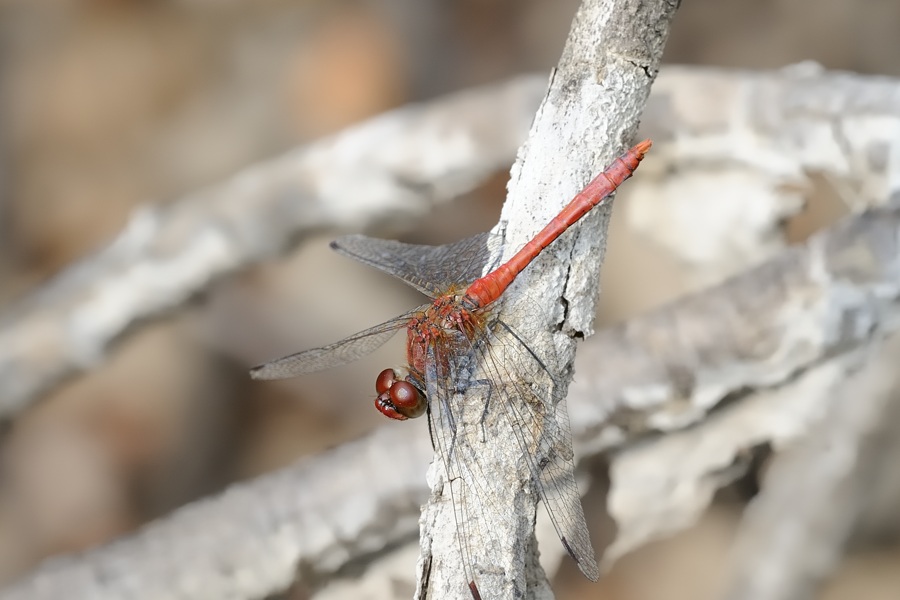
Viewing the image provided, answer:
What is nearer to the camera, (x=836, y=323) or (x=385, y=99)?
(x=836, y=323)

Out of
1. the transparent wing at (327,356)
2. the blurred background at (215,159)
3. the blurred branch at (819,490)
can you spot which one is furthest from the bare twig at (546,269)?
the blurred background at (215,159)

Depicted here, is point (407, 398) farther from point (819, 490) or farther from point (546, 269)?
point (819, 490)

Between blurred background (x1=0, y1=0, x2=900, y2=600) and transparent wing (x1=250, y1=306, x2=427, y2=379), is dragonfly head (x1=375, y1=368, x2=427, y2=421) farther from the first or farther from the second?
blurred background (x1=0, y1=0, x2=900, y2=600)

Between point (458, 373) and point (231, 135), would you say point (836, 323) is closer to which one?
point (458, 373)

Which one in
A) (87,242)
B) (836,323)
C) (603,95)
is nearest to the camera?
(603,95)

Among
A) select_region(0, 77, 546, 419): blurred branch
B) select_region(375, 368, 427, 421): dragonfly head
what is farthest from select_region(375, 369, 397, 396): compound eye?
select_region(0, 77, 546, 419): blurred branch

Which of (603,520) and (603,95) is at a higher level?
(603,95)

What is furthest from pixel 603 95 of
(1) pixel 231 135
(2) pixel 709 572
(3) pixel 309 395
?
(1) pixel 231 135
